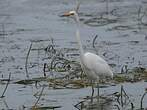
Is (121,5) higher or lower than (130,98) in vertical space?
higher

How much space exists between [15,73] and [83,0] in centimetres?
1063

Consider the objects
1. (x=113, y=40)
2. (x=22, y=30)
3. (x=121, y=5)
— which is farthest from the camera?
(x=121, y=5)

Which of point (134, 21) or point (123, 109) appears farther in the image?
point (134, 21)

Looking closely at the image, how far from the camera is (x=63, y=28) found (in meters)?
17.3

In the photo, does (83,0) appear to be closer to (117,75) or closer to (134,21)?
(134,21)

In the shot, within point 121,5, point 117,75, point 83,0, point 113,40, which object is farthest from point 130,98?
point 83,0

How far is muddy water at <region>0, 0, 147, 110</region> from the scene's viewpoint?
10672 mm

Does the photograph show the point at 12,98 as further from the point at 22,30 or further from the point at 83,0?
the point at 83,0

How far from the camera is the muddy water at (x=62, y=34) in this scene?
10.7 metres

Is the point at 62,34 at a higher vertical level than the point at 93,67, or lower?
higher

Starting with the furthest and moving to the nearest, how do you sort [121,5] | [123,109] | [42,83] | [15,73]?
[121,5] → [15,73] → [42,83] → [123,109]

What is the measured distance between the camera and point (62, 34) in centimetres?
1641

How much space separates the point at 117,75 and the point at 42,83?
142cm

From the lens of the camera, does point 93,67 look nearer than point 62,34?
Yes
